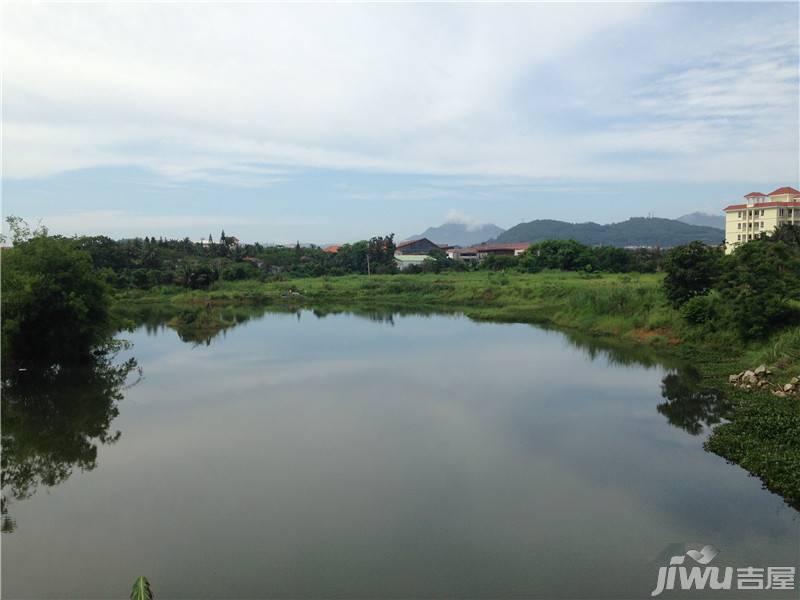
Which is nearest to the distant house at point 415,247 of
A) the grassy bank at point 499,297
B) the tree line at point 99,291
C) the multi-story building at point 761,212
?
the grassy bank at point 499,297

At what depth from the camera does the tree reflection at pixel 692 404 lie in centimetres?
1197

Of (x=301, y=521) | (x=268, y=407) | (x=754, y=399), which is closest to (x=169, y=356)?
(x=268, y=407)

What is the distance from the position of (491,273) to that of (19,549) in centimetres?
4211

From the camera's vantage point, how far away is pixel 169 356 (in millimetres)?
20938

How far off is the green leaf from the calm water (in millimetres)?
337

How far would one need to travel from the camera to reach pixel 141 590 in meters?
6.11

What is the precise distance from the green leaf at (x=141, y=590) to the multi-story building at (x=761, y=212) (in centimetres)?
4639

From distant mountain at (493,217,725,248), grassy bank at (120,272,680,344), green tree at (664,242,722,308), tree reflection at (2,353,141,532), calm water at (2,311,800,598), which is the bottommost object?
calm water at (2,311,800,598)

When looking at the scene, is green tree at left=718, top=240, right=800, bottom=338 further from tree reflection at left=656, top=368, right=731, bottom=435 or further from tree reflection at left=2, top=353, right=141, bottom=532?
tree reflection at left=2, top=353, right=141, bottom=532

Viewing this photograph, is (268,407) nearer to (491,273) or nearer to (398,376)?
(398,376)

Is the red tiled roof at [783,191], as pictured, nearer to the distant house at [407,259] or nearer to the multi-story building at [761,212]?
the multi-story building at [761,212]

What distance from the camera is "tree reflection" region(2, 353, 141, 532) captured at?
995cm

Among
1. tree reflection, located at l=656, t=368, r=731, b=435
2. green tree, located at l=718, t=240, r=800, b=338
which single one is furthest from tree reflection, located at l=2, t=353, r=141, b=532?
green tree, located at l=718, t=240, r=800, b=338

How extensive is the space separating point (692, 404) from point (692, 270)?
28.5 feet
